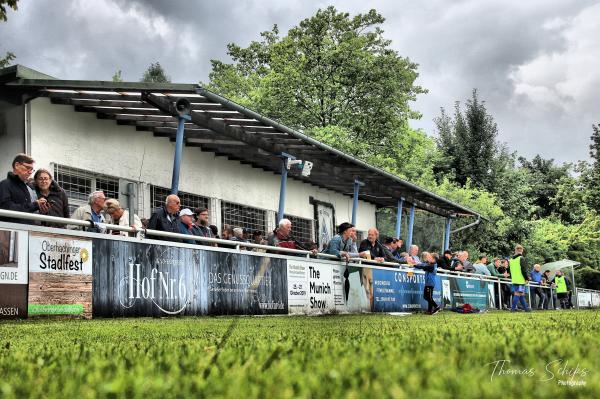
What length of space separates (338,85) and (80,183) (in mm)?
28396

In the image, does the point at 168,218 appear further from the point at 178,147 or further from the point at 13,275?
the point at 13,275

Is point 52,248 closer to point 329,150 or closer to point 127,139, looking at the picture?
point 127,139

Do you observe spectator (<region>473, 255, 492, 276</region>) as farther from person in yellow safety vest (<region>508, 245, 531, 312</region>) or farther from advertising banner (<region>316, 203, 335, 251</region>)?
advertising banner (<region>316, 203, 335, 251</region>)

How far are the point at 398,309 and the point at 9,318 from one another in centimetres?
1168

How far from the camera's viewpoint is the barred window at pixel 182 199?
63.3 feet

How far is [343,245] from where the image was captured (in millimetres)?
16609

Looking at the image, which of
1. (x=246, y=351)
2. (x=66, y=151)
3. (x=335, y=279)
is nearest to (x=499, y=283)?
(x=335, y=279)

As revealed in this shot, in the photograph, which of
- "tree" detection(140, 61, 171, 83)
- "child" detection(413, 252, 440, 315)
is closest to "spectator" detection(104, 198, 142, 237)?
"child" detection(413, 252, 440, 315)

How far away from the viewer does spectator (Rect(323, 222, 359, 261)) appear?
16.3 metres

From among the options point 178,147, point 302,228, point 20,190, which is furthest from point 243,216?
point 20,190

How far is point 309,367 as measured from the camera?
2.80 meters

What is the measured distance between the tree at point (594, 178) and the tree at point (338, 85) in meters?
10.7

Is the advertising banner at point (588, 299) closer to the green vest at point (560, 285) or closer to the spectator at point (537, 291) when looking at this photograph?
the green vest at point (560, 285)

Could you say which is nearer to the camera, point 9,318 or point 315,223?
point 9,318
